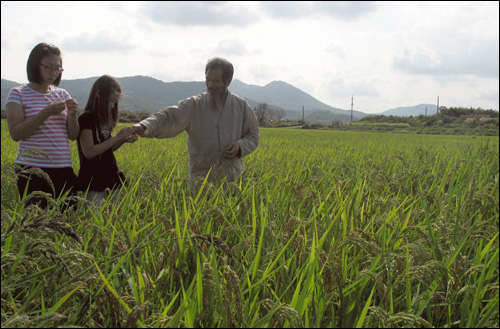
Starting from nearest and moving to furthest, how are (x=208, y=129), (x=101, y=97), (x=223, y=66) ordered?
(x=101, y=97) → (x=223, y=66) → (x=208, y=129)

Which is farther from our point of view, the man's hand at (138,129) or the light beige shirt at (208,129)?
the light beige shirt at (208,129)

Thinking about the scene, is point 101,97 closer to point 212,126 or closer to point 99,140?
point 99,140

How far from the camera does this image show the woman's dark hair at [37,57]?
2.50 metres

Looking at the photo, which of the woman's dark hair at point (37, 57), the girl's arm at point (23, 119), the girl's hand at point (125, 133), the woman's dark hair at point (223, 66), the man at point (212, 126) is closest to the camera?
the girl's arm at point (23, 119)

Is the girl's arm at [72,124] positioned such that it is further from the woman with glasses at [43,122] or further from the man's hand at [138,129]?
the man's hand at [138,129]

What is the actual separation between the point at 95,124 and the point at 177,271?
5.55ft

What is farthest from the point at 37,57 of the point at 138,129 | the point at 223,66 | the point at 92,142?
the point at 223,66

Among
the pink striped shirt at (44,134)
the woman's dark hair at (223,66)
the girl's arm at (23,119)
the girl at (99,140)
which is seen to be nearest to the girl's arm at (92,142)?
the girl at (99,140)

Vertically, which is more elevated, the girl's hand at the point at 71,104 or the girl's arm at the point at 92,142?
the girl's hand at the point at 71,104

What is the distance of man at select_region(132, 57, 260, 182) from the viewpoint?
3.10 metres

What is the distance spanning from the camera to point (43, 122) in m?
Result: 2.49

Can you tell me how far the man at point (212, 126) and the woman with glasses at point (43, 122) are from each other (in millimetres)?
665

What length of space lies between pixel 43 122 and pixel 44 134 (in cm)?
14

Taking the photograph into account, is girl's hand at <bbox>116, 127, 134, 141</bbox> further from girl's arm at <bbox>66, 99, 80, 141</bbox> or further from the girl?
girl's arm at <bbox>66, 99, 80, 141</bbox>
